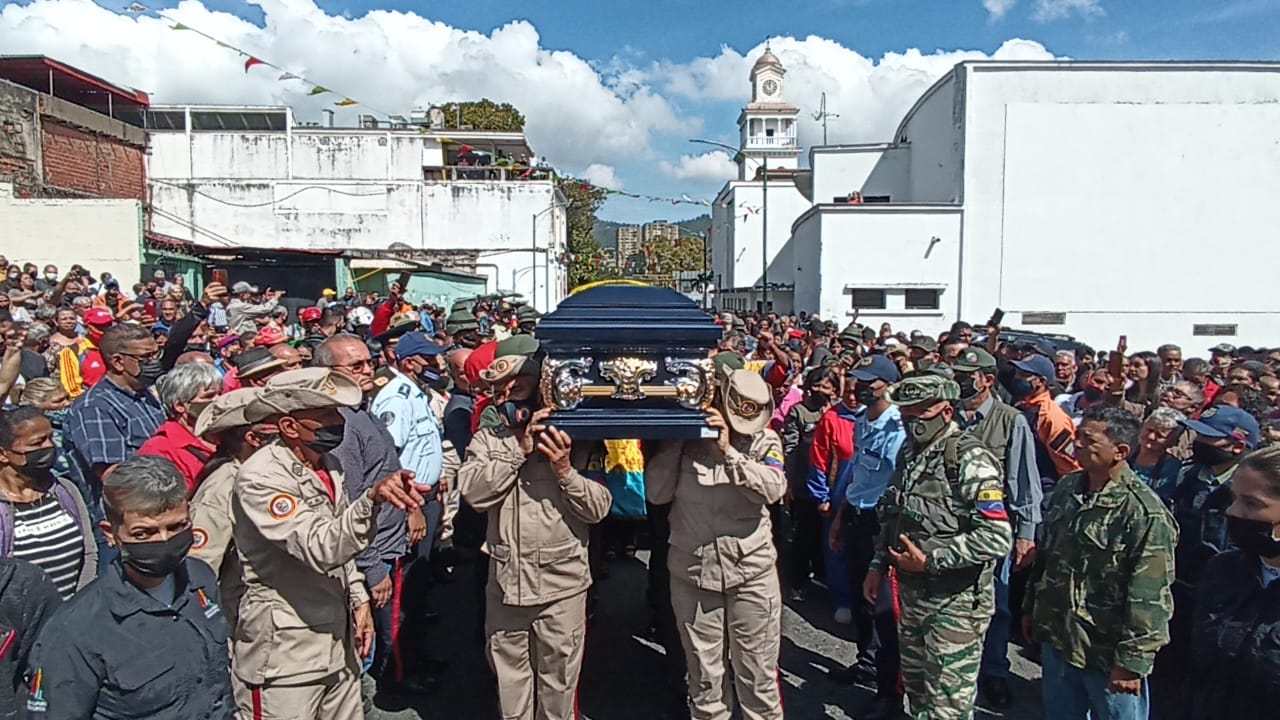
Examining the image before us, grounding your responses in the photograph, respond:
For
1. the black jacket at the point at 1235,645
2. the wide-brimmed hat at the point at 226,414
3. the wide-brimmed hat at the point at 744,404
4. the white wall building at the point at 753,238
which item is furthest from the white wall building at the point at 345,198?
the black jacket at the point at 1235,645

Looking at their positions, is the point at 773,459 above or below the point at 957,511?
above

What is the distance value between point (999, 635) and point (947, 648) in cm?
119

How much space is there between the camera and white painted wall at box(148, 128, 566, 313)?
26453mm

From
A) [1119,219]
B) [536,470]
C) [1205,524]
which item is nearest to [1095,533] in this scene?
[1205,524]

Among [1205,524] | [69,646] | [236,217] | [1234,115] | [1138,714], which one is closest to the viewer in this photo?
[69,646]

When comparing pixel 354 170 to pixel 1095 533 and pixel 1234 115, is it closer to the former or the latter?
pixel 1234 115

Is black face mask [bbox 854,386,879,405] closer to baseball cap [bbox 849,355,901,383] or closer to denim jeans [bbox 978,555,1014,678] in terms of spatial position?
baseball cap [bbox 849,355,901,383]

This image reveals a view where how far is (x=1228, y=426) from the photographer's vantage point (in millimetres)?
3703

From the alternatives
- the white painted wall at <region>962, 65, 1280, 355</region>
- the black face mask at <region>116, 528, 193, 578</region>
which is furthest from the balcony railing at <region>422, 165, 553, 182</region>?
the black face mask at <region>116, 528, 193, 578</region>

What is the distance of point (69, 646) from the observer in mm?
1982

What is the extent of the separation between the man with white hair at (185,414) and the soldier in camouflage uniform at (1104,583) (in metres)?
3.40

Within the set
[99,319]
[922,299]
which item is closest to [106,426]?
[99,319]

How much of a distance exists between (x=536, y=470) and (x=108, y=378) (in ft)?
7.70

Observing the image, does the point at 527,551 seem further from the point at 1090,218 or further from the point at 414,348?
the point at 1090,218
